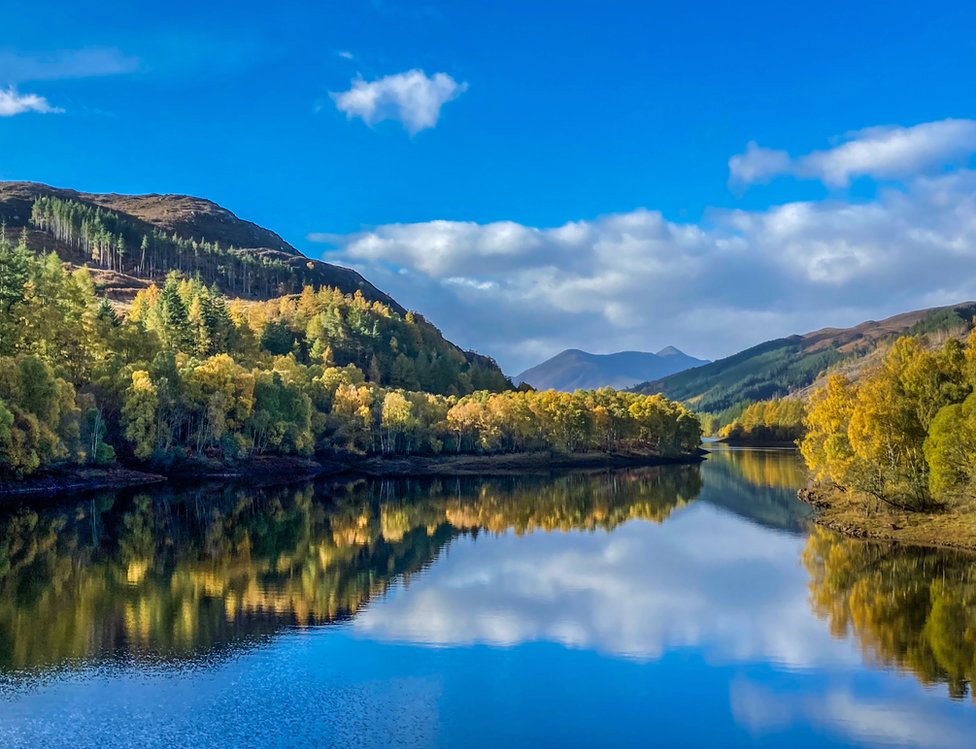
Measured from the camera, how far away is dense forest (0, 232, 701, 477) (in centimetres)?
8469

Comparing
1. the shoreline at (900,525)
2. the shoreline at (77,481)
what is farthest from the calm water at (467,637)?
the shoreline at (77,481)

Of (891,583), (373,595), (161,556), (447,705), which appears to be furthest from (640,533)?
(447,705)

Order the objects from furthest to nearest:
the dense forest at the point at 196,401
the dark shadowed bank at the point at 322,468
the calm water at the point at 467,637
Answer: the dark shadowed bank at the point at 322,468
the dense forest at the point at 196,401
the calm water at the point at 467,637

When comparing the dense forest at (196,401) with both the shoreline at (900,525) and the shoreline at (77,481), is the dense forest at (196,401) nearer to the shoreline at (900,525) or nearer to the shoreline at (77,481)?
the shoreline at (77,481)

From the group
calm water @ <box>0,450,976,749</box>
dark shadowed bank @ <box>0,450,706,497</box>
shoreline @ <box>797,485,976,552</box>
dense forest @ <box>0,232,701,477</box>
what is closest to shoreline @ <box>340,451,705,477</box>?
dark shadowed bank @ <box>0,450,706,497</box>

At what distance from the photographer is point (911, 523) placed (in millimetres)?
60219

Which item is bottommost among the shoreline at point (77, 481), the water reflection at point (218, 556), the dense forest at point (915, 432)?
the water reflection at point (218, 556)

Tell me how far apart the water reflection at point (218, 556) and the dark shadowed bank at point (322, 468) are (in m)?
8.60

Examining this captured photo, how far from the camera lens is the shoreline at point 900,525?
5400 centimetres

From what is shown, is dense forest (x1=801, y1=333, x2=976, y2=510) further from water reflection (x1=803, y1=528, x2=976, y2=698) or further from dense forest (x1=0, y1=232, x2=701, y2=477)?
dense forest (x1=0, y1=232, x2=701, y2=477)

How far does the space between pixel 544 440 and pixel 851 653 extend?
130497 mm

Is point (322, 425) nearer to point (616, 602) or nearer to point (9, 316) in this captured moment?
point (9, 316)

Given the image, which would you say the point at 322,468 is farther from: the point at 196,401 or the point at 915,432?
the point at 915,432

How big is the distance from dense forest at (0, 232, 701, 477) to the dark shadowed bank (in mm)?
1586
